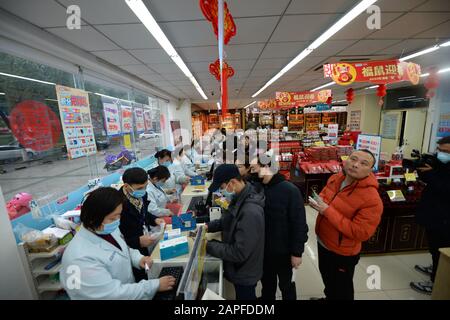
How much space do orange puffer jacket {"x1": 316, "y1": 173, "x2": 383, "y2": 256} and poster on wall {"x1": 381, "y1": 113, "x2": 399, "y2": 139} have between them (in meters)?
10.9

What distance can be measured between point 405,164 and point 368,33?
2.22m

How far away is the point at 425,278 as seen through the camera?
8.70 feet

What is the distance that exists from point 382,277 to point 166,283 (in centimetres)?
297

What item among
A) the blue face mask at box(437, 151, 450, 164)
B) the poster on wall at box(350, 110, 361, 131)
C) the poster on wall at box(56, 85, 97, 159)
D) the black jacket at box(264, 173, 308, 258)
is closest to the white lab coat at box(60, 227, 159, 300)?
the black jacket at box(264, 173, 308, 258)

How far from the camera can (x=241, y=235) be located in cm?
147

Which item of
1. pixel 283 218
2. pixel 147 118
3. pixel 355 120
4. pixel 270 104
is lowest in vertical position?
pixel 283 218

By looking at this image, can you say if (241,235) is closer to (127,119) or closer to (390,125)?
(127,119)

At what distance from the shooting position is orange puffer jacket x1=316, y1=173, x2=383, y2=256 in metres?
1.61

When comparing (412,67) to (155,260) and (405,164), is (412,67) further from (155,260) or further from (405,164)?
(155,260)

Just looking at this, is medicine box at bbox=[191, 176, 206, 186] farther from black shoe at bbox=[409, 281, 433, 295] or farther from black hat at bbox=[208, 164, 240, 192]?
black shoe at bbox=[409, 281, 433, 295]

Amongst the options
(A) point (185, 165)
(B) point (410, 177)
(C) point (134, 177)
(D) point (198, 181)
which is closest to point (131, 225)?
(C) point (134, 177)

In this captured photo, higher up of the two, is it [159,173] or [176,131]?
[176,131]

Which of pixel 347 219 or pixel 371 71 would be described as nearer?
pixel 347 219
